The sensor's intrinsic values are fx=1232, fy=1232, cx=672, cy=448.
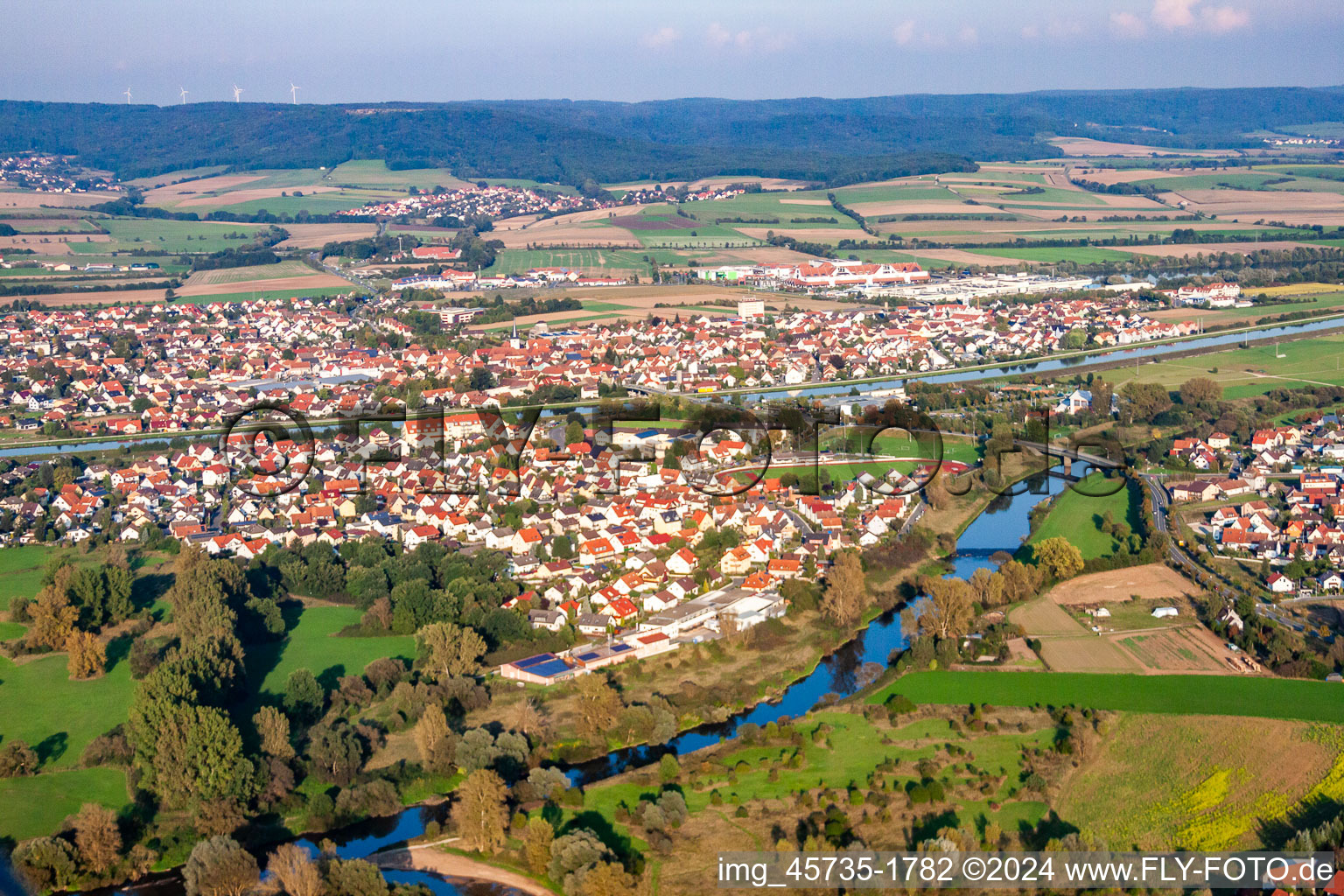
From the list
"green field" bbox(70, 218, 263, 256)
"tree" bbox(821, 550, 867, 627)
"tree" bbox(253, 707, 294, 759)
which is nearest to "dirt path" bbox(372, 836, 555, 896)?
"tree" bbox(253, 707, 294, 759)

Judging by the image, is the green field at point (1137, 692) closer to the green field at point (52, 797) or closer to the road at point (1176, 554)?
the road at point (1176, 554)

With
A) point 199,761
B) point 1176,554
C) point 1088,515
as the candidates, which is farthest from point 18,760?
point 1088,515

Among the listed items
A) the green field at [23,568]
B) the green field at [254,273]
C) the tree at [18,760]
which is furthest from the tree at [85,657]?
the green field at [254,273]

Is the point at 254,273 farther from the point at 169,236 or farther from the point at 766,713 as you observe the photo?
the point at 766,713

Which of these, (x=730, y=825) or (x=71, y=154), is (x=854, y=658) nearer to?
(x=730, y=825)

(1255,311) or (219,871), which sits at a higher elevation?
(1255,311)

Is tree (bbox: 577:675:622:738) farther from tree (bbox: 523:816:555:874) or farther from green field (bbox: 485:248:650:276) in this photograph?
green field (bbox: 485:248:650:276)
